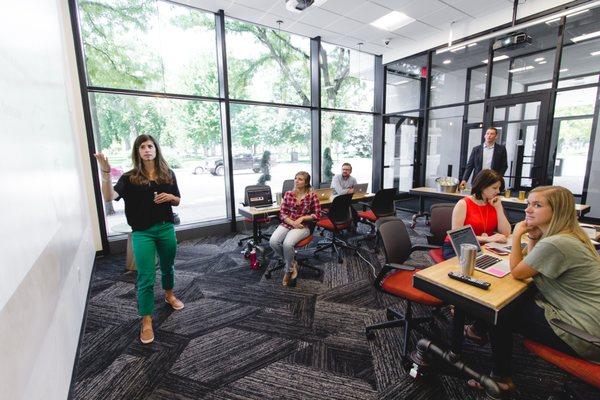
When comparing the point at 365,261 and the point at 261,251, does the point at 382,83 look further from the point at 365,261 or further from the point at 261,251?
the point at 261,251

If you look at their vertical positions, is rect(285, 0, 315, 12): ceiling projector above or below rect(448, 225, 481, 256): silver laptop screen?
above

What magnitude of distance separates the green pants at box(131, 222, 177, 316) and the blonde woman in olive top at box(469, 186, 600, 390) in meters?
2.28

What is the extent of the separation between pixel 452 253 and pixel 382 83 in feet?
17.5

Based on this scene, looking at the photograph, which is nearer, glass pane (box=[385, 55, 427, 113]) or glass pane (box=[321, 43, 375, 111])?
glass pane (box=[321, 43, 375, 111])

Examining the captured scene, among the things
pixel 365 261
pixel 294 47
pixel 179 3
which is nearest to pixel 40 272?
pixel 365 261

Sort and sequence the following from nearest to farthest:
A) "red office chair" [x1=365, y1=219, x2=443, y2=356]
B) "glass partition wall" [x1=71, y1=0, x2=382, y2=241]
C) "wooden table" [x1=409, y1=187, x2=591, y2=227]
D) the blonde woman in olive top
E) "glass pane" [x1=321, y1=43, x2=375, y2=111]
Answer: the blonde woman in olive top
"red office chair" [x1=365, y1=219, x2=443, y2=356]
"wooden table" [x1=409, y1=187, x2=591, y2=227]
"glass partition wall" [x1=71, y1=0, x2=382, y2=241]
"glass pane" [x1=321, y1=43, x2=375, y2=111]

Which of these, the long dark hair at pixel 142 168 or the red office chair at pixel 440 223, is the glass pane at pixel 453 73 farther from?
the long dark hair at pixel 142 168

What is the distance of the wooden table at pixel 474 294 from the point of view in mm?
1359

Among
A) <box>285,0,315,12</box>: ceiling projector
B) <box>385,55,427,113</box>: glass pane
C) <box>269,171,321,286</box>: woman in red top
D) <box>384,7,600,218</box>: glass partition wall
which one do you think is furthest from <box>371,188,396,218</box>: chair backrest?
<box>385,55,427,113</box>: glass pane

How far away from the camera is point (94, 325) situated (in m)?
2.38

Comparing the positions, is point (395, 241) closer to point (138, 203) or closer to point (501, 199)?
point (138, 203)

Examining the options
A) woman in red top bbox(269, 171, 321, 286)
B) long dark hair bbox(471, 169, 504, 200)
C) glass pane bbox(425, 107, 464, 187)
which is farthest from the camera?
glass pane bbox(425, 107, 464, 187)

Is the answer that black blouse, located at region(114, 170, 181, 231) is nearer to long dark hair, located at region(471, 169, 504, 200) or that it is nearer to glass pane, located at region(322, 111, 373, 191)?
long dark hair, located at region(471, 169, 504, 200)

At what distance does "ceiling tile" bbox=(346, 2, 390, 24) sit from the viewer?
167 inches
